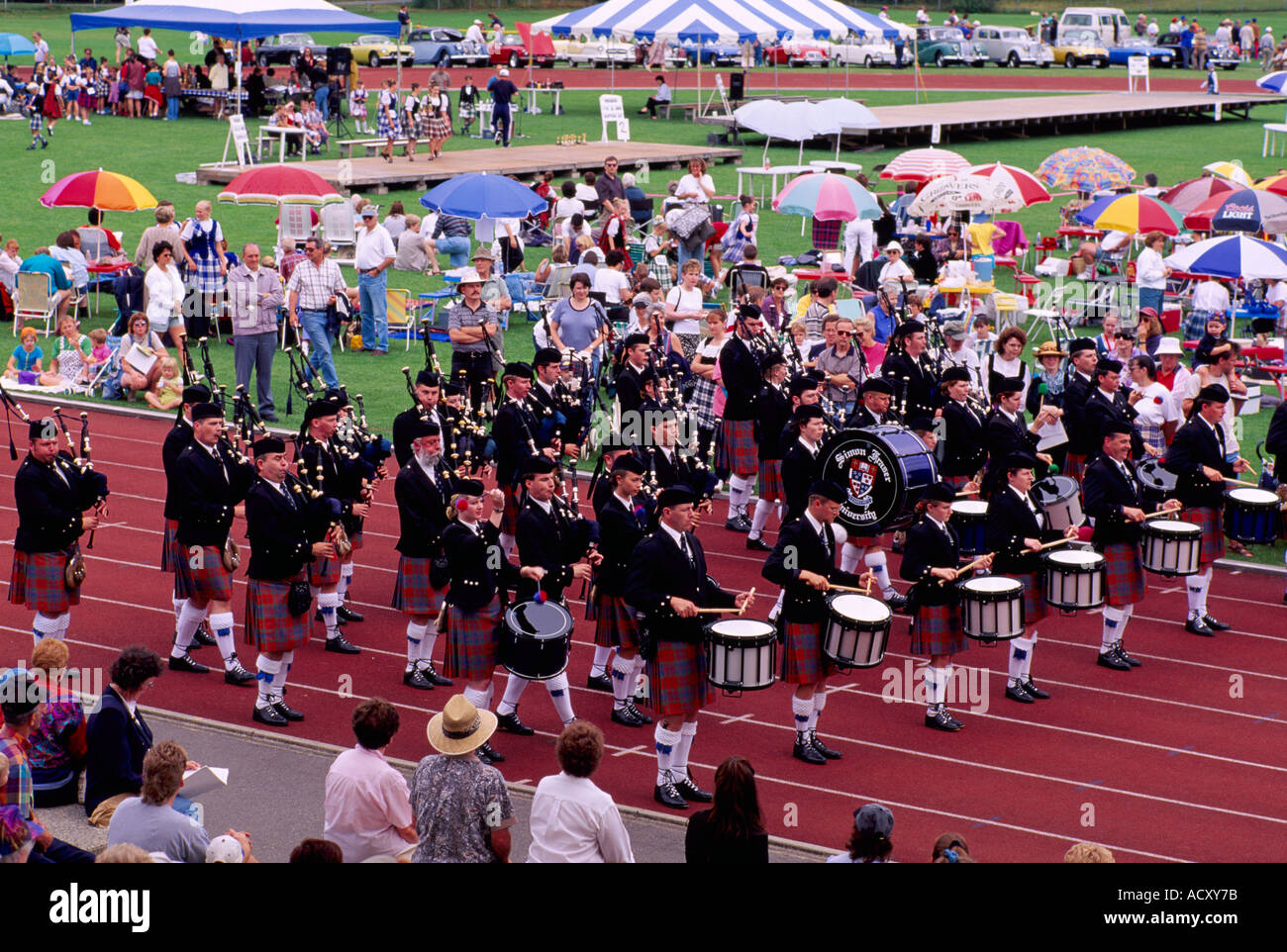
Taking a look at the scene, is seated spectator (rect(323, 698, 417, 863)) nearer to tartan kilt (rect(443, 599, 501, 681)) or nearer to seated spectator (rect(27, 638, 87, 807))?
seated spectator (rect(27, 638, 87, 807))

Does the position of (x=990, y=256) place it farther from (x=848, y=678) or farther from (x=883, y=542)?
(x=848, y=678)

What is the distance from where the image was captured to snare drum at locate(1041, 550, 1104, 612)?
472 inches

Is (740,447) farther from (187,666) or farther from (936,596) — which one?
(187,666)

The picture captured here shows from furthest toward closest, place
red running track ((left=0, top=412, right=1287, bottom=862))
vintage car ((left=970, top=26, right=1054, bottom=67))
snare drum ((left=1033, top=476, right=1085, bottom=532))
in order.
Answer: vintage car ((left=970, top=26, right=1054, bottom=67)) < snare drum ((left=1033, top=476, right=1085, bottom=532)) < red running track ((left=0, top=412, right=1287, bottom=862))

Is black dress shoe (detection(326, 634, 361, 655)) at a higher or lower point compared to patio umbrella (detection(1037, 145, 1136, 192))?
lower

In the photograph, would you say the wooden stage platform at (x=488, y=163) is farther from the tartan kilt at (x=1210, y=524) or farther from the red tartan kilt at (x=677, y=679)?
the red tartan kilt at (x=677, y=679)

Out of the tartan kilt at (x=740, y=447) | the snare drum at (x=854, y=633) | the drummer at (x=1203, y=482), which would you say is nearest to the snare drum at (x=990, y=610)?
the snare drum at (x=854, y=633)

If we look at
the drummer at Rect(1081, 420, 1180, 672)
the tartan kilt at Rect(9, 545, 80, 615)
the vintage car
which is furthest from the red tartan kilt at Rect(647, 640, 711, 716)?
the vintage car

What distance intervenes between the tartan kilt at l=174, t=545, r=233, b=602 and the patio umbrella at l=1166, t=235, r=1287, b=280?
12.1 metres

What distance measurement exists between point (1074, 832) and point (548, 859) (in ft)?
12.2

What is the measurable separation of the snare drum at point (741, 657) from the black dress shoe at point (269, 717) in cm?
285

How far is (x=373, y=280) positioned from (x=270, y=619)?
36.4ft

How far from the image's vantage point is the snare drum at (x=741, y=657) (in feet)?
33.3
